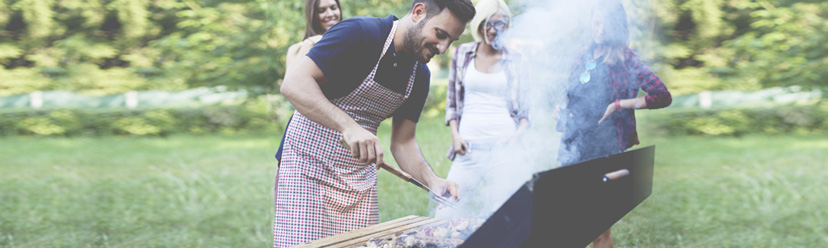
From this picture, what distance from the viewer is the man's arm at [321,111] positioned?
5.45ft

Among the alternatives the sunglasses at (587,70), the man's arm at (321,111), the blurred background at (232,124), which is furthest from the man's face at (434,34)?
the blurred background at (232,124)

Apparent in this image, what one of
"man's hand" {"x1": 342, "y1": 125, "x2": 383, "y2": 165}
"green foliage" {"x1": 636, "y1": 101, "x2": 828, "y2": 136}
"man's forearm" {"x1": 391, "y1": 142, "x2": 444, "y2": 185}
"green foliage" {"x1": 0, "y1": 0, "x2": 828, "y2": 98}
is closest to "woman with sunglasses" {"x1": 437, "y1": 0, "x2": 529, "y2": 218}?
"man's forearm" {"x1": 391, "y1": 142, "x2": 444, "y2": 185}

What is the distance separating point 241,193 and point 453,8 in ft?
17.3

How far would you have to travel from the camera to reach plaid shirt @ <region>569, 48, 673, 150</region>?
247 centimetres

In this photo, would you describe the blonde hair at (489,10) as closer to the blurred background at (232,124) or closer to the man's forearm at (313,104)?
the blurred background at (232,124)

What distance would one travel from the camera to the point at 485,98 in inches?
128

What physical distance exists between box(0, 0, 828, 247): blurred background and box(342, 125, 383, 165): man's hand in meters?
2.04

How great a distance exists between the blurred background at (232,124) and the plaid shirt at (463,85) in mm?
735

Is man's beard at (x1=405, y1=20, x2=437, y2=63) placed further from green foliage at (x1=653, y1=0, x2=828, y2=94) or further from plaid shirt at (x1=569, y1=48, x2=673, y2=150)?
green foliage at (x1=653, y1=0, x2=828, y2=94)

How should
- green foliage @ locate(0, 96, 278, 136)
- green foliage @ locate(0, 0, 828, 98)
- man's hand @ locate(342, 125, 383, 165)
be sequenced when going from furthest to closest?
green foliage @ locate(0, 96, 278, 136) → green foliage @ locate(0, 0, 828, 98) → man's hand @ locate(342, 125, 383, 165)

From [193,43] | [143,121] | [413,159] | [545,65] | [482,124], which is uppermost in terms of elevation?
[545,65]

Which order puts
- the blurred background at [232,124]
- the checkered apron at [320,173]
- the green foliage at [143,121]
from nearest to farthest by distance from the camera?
1. the checkered apron at [320,173]
2. the blurred background at [232,124]
3. the green foliage at [143,121]

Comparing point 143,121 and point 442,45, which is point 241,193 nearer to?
point 143,121

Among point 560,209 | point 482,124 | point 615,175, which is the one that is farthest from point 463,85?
point 560,209
